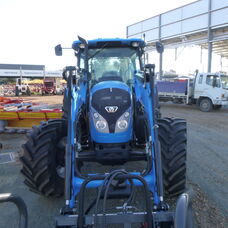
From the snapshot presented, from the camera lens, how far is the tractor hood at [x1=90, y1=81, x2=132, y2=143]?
117 inches

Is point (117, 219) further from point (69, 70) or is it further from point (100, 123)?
point (69, 70)

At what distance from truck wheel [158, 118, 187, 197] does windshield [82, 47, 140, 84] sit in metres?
1.33

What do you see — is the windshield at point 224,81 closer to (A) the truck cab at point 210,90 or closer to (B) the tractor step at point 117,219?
(A) the truck cab at point 210,90

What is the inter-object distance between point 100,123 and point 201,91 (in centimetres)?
1208

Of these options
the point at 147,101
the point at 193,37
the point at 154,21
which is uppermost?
the point at 154,21

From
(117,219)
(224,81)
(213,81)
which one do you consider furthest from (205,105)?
(117,219)

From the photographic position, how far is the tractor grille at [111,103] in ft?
9.73

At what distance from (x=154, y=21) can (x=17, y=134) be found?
2055cm

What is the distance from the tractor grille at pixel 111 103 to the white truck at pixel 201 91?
11540 mm

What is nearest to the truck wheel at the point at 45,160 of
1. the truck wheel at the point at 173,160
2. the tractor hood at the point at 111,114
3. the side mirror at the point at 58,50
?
the tractor hood at the point at 111,114

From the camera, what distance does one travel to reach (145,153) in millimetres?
3092

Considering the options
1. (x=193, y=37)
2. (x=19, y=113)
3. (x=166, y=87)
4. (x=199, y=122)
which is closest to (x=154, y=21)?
(x=193, y=37)

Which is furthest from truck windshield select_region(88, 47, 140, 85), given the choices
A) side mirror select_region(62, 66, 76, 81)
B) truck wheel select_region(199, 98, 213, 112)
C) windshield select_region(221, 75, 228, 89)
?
truck wheel select_region(199, 98, 213, 112)

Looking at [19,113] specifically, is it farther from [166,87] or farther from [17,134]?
[166,87]
